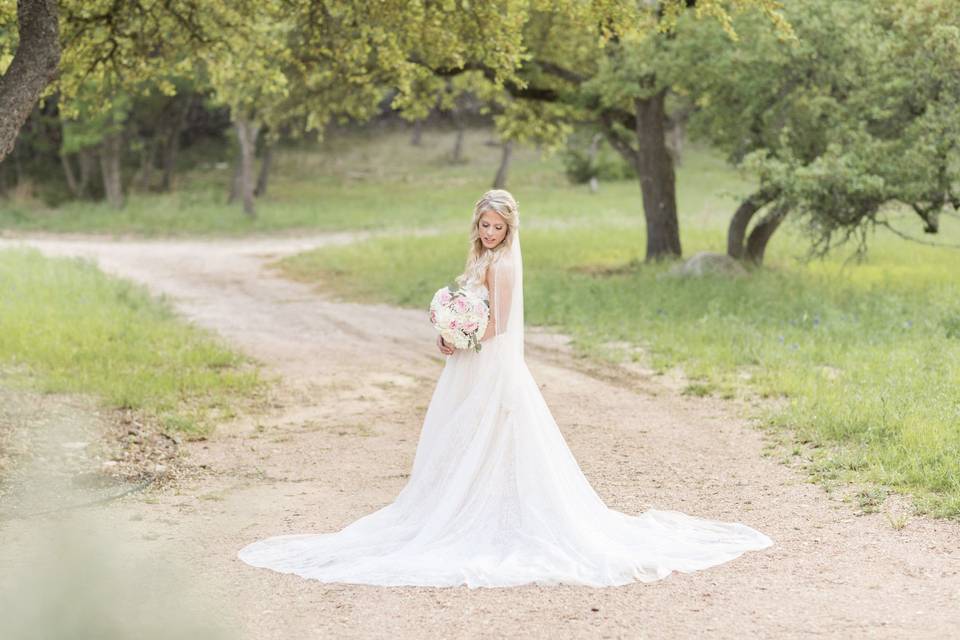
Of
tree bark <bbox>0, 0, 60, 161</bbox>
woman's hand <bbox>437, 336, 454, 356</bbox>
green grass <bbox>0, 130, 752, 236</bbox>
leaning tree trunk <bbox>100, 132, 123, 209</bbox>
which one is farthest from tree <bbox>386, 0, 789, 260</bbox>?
leaning tree trunk <bbox>100, 132, 123, 209</bbox>

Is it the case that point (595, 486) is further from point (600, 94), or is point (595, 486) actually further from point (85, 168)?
point (85, 168)

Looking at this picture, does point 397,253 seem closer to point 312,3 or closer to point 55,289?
point 55,289

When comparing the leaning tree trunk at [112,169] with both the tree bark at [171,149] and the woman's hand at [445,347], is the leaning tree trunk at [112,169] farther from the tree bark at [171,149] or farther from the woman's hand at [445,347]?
the woman's hand at [445,347]

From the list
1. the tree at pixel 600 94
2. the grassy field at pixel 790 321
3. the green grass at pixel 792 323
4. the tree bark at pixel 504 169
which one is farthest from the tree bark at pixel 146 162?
the tree at pixel 600 94

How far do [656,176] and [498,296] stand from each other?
1559 centimetres

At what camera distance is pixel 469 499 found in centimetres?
700

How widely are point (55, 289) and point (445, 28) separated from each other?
7.99m

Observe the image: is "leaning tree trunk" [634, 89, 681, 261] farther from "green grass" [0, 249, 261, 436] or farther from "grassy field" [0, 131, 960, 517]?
"green grass" [0, 249, 261, 436]

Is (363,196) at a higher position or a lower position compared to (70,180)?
lower

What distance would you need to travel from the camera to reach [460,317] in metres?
7.07

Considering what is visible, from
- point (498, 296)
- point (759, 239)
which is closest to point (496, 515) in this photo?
point (498, 296)

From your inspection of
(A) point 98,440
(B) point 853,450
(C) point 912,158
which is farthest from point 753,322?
(A) point 98,440

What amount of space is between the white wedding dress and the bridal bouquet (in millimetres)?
124

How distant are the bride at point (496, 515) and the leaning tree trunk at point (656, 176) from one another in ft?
48.9
